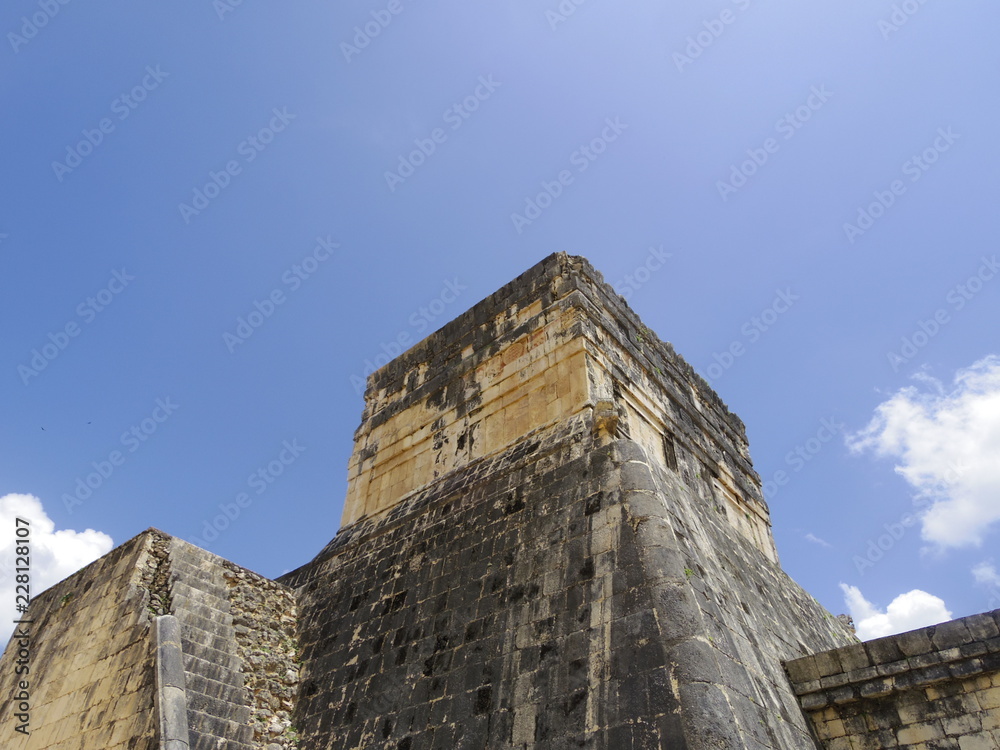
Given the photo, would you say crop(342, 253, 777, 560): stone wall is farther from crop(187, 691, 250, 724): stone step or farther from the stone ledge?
crop(187, 691, 250, 724): stone step

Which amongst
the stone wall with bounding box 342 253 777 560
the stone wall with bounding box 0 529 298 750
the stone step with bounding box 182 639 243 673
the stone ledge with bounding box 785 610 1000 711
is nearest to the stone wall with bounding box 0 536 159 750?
the stone wall with bounding box 0 529 298 750

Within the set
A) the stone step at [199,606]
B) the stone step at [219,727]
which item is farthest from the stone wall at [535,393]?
the stone step at [219,727]

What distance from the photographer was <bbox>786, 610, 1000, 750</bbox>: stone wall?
5.17 metres

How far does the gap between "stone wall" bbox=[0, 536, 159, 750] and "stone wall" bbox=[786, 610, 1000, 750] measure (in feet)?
17.8

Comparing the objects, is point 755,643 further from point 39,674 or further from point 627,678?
point 39,674

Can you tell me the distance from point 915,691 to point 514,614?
3.09 m

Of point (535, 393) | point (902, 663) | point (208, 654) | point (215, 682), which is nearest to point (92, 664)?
point (208, 654)

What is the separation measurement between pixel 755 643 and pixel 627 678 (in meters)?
1.71

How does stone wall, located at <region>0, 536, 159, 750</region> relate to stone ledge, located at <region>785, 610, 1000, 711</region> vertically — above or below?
above

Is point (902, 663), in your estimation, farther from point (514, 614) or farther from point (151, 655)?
point (151, 655)

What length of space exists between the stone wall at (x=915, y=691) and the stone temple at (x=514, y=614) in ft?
0.05

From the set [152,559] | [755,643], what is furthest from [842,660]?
[152,559]

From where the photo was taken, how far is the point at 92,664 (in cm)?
711

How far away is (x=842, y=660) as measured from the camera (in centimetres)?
579
